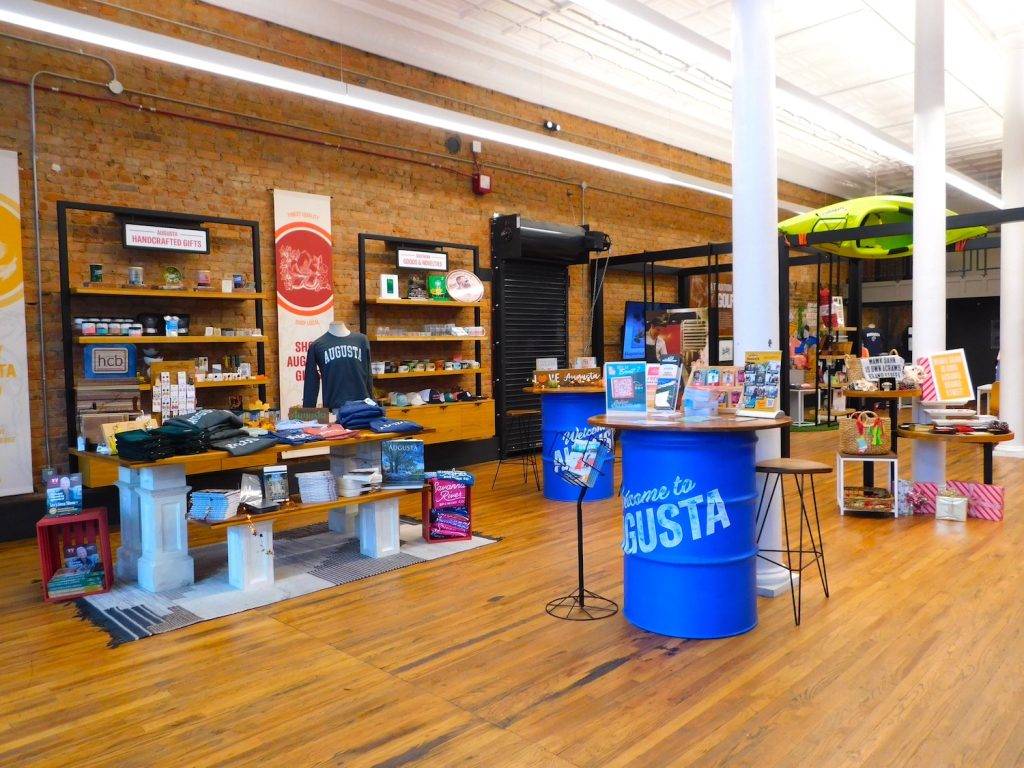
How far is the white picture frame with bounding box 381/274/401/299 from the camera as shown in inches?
309

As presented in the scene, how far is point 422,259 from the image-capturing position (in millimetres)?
8172

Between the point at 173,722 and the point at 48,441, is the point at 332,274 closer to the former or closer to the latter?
the point at 48,441

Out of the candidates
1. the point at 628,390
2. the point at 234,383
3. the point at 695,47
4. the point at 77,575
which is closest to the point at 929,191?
the point at 695,47

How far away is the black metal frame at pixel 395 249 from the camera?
7719 mm

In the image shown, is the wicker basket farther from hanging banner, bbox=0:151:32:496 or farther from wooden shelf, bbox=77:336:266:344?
hanging banner, bbox=0:151:32:496

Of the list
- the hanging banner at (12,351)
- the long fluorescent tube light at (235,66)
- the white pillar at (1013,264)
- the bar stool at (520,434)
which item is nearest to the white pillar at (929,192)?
the long fluorescent tube light at (235,66)

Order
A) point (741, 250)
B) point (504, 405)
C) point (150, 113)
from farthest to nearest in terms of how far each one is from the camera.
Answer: point (504, 405) → point (150, 113) → point (741, 250)

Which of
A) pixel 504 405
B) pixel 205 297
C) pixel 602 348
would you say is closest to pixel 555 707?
pixel 205 297

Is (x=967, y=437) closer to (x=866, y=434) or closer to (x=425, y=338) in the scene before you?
(x=866, y=434)

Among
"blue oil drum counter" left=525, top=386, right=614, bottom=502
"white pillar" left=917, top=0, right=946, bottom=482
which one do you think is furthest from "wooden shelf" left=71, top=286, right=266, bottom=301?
"white pillar" left=917, top=0, right=946, bottom=482

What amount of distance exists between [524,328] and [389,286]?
→ 213 cm

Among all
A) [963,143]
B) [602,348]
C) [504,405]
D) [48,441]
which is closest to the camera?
[48,441]

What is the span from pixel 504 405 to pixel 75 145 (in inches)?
204

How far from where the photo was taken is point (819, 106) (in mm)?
7188
